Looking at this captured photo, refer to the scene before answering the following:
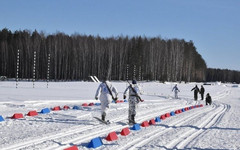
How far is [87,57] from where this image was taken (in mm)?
61719

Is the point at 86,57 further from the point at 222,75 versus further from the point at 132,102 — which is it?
the point at 222,75

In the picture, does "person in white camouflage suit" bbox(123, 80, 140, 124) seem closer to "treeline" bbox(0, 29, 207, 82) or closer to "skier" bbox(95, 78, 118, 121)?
"skier" bbox(95, 78, 118, 121)

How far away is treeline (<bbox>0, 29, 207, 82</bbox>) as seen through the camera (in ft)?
200

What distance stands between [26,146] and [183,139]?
4.26 meters

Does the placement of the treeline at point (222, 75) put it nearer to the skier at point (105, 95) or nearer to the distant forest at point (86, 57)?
the distant forest at point (86, 57)

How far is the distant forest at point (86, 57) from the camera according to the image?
2404 inches

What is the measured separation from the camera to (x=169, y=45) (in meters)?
69.9

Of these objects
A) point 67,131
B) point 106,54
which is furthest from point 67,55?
point 67,131

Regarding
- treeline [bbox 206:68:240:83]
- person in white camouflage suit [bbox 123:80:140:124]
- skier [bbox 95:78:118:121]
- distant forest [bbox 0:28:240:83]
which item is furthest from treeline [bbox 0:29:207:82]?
treeline [bbox 206:68:240:83]

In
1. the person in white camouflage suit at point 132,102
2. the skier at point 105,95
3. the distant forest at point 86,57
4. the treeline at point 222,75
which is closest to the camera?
the skier at point 105,95

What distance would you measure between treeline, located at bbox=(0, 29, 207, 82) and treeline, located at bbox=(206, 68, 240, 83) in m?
104

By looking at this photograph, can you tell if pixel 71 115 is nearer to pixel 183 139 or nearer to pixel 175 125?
pixel 175 125

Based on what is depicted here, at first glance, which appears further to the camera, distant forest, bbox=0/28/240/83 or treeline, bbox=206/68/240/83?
treeline, bbox=206/68/240/83

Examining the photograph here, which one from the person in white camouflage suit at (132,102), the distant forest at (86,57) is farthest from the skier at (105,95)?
the distant forest at (86,57)
